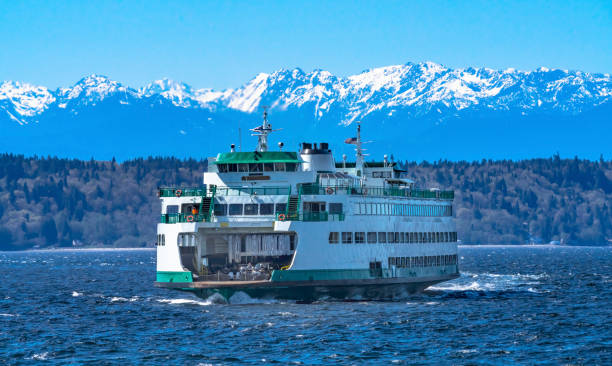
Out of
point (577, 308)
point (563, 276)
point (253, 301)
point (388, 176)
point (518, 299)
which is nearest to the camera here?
point (253, 301)

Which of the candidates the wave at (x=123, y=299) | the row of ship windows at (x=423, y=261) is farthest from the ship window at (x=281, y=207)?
the wave at (x=123, y=299)

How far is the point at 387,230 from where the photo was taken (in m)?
70.5

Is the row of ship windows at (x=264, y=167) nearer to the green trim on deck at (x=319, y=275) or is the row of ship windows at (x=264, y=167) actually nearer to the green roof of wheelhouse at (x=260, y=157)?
the green roof of wheelhouse at (x=260, y=157)

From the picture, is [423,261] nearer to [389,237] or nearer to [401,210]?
[401,210]

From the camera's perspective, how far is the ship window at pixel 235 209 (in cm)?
6488

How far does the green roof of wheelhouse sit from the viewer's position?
66625 mm

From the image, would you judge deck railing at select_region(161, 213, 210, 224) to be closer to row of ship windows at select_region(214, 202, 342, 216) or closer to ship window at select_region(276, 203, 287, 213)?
row of ship windows at select_region(214, 202, 342, 216)

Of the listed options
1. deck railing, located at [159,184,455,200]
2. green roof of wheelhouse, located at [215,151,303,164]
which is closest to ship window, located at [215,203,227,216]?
deck railing, located at [159,184,455,200]

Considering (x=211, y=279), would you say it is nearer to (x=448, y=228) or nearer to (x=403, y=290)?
(x=403, y=290)

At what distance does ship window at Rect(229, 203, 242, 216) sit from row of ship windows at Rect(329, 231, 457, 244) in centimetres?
584

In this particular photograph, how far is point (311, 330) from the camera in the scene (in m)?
54.6

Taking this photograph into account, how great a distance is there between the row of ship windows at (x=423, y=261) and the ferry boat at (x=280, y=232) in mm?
257

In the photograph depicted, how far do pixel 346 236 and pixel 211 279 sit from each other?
8824 mm

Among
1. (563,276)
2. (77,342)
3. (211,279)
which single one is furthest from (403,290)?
(563,276)
